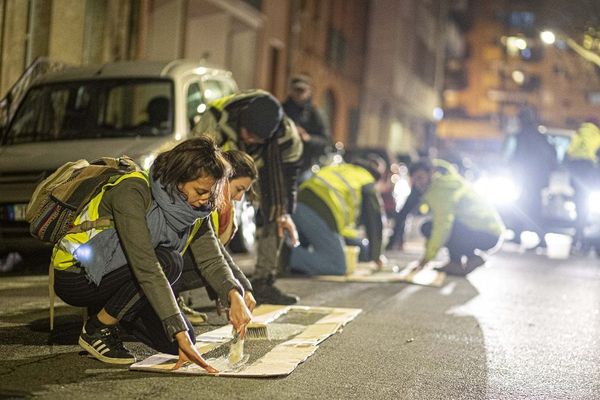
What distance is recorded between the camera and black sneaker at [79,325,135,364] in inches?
255

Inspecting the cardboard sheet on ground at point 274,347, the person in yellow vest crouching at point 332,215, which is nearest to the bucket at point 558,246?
the person in yellow vest crouching at point 332,215

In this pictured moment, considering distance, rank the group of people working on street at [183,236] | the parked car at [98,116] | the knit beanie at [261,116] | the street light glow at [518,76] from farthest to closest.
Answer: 1. the street light glow at [518,76]
2. the parked car at [98,116]
3. the knit beanie at [261,116]
4. the group of people working on street at [183,236]

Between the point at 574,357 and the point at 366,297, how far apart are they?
317 cm

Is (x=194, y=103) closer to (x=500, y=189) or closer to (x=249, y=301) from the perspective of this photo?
(x=249, y=301)

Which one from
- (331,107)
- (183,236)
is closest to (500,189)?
(183,236)

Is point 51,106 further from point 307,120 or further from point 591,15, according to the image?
point 591,15

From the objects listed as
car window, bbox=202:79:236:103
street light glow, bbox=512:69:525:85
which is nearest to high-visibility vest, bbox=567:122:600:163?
car window, bbox=202:79:236:103

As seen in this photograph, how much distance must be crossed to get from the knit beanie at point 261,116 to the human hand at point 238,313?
318cm

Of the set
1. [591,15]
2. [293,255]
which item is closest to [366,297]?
[293,255]

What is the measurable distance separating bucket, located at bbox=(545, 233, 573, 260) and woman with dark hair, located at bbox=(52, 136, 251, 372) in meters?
12.7

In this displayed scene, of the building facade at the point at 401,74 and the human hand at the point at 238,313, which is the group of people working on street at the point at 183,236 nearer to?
the human hand at the point at 238,313

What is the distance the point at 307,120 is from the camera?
14.3m

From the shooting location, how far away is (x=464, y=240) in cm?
1360

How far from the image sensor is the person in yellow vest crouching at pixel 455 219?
12.8 m
